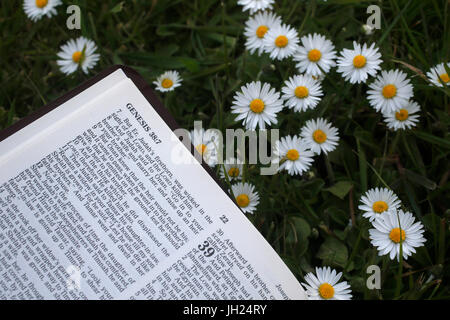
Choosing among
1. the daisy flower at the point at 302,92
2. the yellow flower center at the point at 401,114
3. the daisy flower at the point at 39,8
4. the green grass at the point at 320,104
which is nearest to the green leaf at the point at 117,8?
the green grass at the point at 320,104

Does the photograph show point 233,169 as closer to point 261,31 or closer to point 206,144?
point 206,144

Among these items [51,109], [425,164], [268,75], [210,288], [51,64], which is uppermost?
[51,64]

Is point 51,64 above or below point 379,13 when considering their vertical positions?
above

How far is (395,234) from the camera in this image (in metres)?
0.80

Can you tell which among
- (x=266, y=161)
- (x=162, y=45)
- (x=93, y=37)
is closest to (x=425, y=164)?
(x=266, y=161)

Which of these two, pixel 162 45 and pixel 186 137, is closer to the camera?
pixel 186 137

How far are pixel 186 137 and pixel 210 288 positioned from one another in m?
0.26

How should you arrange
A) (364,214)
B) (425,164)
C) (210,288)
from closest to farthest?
(210,288) → (364,214) → (425,164)

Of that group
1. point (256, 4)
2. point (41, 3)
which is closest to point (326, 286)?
point (256, 4)

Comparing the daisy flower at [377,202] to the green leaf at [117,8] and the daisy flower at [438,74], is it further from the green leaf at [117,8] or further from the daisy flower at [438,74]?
the green leaf at [117,8]

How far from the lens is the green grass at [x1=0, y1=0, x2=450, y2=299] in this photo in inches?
34.7

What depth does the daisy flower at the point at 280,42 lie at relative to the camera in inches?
38.3

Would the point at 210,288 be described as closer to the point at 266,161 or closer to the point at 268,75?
the point at 266,161

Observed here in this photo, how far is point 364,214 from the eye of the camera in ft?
2.79
